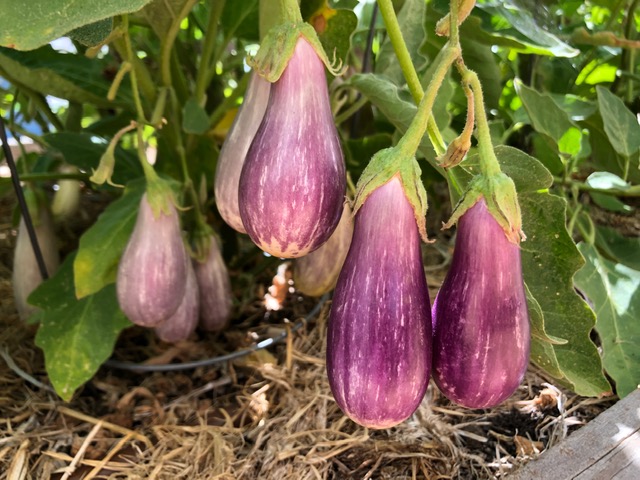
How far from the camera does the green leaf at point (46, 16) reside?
1.29 ft

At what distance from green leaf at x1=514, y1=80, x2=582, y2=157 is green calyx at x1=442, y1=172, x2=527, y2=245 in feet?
1.31

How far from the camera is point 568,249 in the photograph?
499 mm

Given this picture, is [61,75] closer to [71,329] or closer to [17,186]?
[17,186]

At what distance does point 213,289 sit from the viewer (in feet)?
2.82

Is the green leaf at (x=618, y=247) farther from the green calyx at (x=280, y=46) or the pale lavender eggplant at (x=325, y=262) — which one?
the green calyx at (x=280, y=46)

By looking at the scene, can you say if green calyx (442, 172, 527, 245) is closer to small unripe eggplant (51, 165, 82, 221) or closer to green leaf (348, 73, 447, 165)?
green leaf (348, 73, 447, 165)

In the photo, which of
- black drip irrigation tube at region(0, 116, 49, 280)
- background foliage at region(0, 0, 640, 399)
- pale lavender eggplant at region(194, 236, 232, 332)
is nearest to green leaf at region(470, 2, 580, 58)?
background foliage at region(0, 0, 640, 399)

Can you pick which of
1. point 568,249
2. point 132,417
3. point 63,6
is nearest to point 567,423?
point 568,249

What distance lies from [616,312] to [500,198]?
19.0 inches

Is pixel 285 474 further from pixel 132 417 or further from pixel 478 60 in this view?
pixel 478 60

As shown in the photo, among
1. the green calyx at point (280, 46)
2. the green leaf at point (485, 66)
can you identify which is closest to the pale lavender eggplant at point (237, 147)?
the green calyx at point (280, 46)

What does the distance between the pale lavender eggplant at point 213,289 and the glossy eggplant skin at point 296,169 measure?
422 mm

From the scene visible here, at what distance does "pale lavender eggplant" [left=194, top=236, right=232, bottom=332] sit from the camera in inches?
33.4

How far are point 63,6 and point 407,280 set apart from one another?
289 mm
